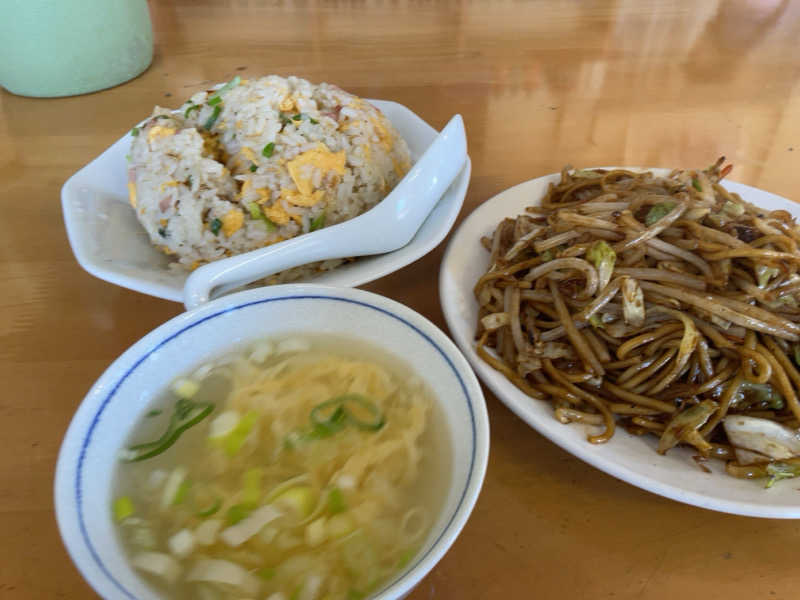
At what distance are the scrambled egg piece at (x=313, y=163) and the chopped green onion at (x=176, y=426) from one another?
0.42 meters

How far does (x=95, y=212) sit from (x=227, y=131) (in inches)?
10.7

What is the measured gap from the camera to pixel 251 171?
973mm

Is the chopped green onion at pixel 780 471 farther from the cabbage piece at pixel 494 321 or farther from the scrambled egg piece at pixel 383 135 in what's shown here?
the scrambled egg piece at pixel 383 135

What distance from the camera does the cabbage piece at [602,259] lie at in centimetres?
87

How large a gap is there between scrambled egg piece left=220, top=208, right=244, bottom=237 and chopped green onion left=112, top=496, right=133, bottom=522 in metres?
0.48

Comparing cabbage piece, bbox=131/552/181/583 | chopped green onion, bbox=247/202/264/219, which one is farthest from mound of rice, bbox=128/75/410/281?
cabbage piece, bbox=131/552/181/583

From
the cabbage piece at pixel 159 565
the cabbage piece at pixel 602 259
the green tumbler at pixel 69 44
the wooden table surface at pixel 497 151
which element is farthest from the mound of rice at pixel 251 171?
the green tumbler at pixel 69 44

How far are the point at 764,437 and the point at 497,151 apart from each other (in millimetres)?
937

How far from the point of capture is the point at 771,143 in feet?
4.98

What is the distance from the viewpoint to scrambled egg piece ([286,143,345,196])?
0.96 meters

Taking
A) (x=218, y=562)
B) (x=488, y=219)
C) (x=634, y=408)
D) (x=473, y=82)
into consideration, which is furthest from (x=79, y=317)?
(x=473, y=82)

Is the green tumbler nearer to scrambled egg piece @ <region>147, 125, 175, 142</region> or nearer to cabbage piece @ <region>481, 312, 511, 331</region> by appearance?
scrambled egg piece @ <region>147, 125, 175, 142</region>

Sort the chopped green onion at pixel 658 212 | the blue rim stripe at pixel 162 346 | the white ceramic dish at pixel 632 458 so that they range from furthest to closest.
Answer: the chopped green onion at pixel 658 212, the white ceramic dish at pixel 632 458, the blue rim stripe at pixel 162 346

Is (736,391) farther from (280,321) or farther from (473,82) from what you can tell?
(473,82)
